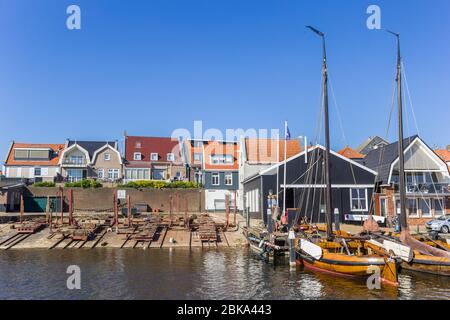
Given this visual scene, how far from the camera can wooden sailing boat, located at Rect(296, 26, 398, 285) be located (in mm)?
18938

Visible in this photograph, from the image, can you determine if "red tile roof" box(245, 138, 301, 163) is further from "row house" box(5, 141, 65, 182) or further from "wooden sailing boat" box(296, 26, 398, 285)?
"row house" box(5, 141, 65, 182)

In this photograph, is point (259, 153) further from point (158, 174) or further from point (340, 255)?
point (340, 255)

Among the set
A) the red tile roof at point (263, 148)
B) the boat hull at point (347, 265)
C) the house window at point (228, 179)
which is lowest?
the boat hull at point (347, 265)

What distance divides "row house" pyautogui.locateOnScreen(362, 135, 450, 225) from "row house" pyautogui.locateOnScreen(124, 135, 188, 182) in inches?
Answer: 1365

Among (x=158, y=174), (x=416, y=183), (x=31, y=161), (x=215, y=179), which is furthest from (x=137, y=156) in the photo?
(x=416, y=183)

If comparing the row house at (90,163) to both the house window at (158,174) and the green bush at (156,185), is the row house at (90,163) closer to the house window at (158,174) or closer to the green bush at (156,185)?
the house window at (158,174)

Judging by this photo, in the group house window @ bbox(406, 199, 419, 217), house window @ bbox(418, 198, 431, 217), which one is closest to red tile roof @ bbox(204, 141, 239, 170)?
house window @ bbox(406, 199, 419, 217)

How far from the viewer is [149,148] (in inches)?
2847

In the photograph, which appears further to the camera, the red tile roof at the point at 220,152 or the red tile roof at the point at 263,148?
the red tile roof at the point at 220,152

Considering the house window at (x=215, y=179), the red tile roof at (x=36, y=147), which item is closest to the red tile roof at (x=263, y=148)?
the house window at (x=215, y=179)

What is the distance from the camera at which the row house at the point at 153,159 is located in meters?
67.1

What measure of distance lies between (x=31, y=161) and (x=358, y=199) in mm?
52510
